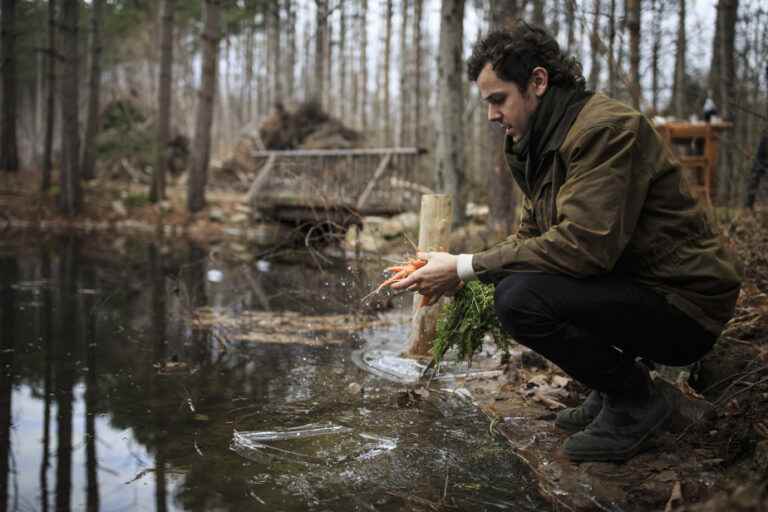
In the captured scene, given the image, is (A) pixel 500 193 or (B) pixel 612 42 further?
(A) pixel 500 193

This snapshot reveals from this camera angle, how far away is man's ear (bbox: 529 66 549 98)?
288 centimetres

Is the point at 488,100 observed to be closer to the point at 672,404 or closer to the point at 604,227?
the point at 604,227

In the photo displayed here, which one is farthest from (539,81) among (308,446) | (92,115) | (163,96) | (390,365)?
(92,115)

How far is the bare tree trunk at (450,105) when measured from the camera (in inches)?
411

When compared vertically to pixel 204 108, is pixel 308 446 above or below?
below

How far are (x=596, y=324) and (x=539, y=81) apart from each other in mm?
1026

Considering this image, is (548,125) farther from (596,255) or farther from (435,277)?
(435,277)

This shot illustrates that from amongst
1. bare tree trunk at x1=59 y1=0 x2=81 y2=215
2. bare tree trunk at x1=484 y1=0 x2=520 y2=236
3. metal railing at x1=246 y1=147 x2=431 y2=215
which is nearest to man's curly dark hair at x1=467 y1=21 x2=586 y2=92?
bare tree trunk at x1=484 y1=0 x2=520 y2=236

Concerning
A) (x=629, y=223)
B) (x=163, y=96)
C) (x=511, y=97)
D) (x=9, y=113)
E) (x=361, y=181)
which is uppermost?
(x=163, y=96)

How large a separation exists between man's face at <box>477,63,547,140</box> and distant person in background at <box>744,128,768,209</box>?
3442mm

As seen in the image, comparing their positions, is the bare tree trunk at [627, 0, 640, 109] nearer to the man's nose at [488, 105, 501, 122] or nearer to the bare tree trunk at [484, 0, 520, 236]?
the bare tree trunk at [484, 0, 520, 236]

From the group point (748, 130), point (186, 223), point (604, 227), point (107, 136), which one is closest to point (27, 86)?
point (107, 136)

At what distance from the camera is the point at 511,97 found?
2932mm

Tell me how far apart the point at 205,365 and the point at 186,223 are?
12.8 meters
